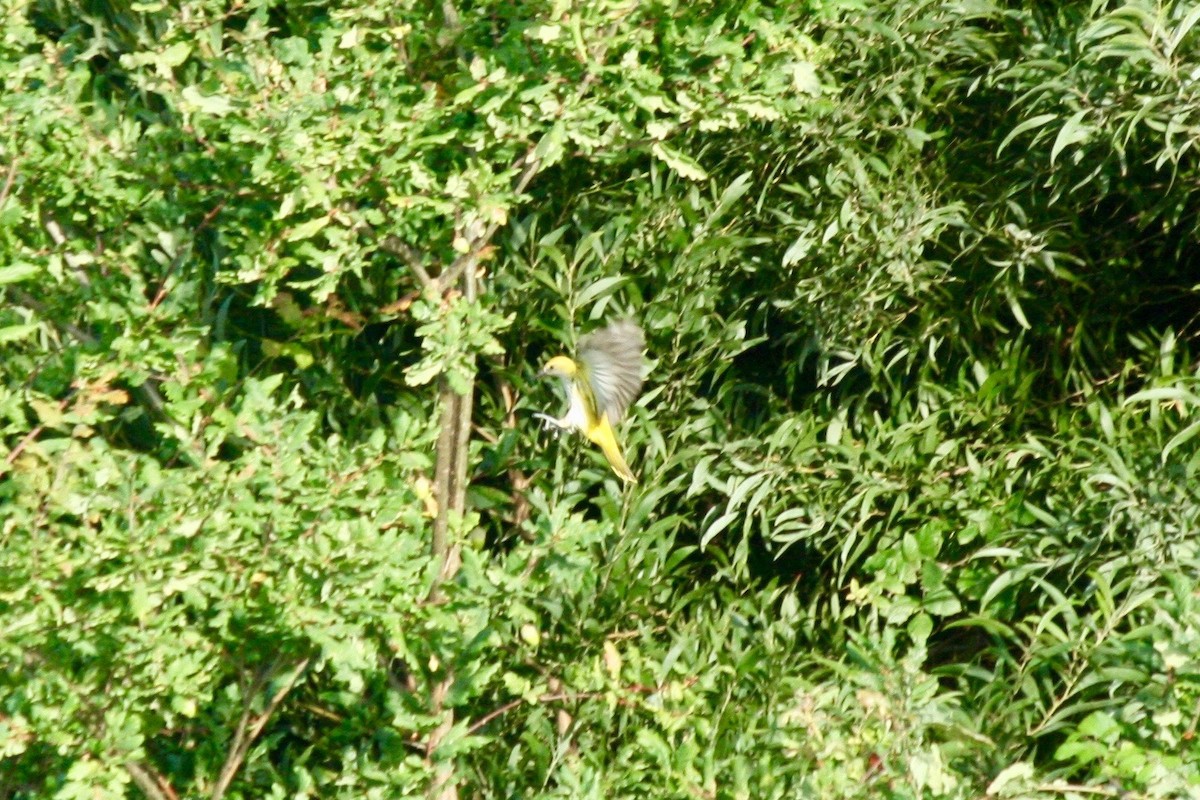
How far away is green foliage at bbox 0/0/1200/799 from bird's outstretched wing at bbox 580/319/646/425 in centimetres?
13

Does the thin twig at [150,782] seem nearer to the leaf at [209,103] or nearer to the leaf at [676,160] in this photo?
the leaf at [209,103]

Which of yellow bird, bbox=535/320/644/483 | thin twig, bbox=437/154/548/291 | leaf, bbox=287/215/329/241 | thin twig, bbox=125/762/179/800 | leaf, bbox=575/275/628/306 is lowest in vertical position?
thin twig, bbox=125/762/179/800

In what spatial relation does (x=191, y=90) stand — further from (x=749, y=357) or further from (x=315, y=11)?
(x=749, y=357)

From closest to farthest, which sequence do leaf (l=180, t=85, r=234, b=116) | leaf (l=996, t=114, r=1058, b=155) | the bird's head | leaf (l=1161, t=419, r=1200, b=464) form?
1. leaf (l=180, t=85, r=234, b=116)
2. leaf (l=1161, t=419, r=1200, b=464)
3. leaf (l=996, t=114, r=1058, b=155)
4. the bird's head

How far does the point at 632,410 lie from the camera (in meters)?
4.43

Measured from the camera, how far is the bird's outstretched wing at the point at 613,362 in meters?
4.13

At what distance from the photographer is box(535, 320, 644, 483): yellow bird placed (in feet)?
13.5

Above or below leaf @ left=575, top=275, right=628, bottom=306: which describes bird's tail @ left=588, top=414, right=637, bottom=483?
below

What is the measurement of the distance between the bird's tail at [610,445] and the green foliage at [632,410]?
0.27 feet

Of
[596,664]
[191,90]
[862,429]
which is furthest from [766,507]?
[191,90]

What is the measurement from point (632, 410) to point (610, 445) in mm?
186

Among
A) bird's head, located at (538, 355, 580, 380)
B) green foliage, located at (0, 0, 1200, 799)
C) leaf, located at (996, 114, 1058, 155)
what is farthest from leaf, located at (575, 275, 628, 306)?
leaf, located at (996, 114, 1058, 155)

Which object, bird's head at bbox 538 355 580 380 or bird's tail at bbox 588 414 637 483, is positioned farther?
bird's tail at bbox 588 414 637 483

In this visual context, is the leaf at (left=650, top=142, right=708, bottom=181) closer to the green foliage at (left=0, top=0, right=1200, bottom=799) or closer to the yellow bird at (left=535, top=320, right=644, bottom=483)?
the green foliage at (left=0, top=0, right=1200, bottom=799)
